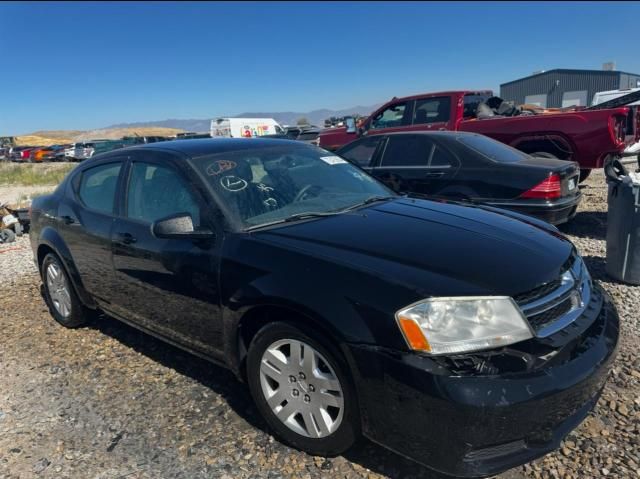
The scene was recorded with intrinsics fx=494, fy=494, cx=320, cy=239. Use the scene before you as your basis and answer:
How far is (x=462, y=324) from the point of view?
2.10m

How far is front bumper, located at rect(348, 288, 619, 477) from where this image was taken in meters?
1.99

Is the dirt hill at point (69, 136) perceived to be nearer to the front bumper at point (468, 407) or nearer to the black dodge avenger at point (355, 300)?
the black dodge avenger at point (355, 300)

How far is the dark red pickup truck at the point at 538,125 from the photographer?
24.0 feet

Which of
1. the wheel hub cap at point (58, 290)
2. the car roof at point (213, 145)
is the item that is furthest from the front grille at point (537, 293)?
the wheel hub cap at point (58, 290)

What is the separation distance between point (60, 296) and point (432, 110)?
7594 millimetres

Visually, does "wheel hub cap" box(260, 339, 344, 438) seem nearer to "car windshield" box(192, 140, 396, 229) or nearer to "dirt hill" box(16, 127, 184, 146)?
"car windshield" box(192, 140, 396, 229)

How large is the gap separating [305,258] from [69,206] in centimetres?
273

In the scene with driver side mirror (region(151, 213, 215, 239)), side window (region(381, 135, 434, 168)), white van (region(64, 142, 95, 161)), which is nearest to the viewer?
driver side mirror (region(151, 213, 215, 239))

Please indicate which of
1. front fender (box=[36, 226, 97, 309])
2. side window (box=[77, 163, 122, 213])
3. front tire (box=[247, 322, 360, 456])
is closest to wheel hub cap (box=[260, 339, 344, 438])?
front tire (box=[247, 322, 360, 456])

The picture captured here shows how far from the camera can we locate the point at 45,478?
2615 mm

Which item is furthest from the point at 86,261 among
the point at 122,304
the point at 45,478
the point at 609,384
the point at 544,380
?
the point at 609,384

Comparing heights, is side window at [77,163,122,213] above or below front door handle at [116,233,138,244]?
above

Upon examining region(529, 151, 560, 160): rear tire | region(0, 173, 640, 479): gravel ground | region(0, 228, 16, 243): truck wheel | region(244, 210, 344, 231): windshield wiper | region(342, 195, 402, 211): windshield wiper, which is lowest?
region(0, 173, 640, 479): gravel ground

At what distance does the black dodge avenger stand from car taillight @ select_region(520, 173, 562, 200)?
8.65ft
